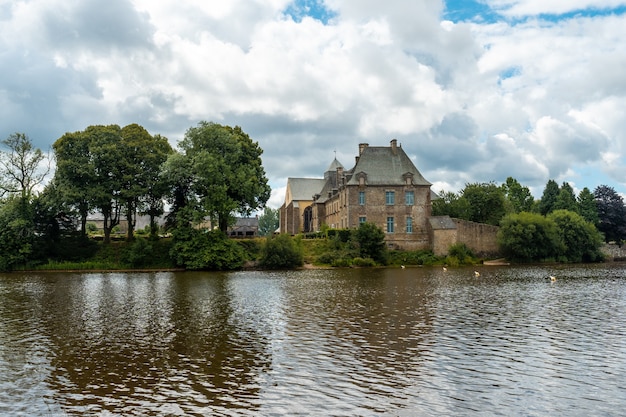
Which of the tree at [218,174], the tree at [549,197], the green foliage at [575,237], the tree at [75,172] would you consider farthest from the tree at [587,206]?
the tree at [75,172]

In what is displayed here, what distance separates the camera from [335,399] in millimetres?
9516

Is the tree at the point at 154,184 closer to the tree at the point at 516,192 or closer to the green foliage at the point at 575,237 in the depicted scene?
the green foliage at the point at 575,237

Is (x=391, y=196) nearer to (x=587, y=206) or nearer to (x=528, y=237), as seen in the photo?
(x=528, y=237)

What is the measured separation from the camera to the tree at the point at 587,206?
241 feet

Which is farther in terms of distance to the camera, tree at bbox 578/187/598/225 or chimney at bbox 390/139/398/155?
tree at bbox 578/187/598/225

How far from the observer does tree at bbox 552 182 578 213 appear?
74500 millimetres

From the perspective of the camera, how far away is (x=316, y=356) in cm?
1280

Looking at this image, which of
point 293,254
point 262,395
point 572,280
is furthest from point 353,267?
point 262,395

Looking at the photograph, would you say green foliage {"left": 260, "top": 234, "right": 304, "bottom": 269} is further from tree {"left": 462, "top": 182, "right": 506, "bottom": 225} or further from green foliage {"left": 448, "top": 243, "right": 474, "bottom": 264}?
tree {"left": 462, "top": 182, "right": 506, "bottom": 225}

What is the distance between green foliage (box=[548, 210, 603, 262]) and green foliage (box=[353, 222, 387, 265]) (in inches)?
815

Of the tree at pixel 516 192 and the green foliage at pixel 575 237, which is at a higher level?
the tree at pixel 516 192

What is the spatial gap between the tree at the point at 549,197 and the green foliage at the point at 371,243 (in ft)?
134

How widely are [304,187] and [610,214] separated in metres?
46.1

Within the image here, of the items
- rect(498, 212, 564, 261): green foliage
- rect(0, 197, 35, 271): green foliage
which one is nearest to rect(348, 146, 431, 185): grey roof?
rect(498, 212, 564, 261): green foliage
